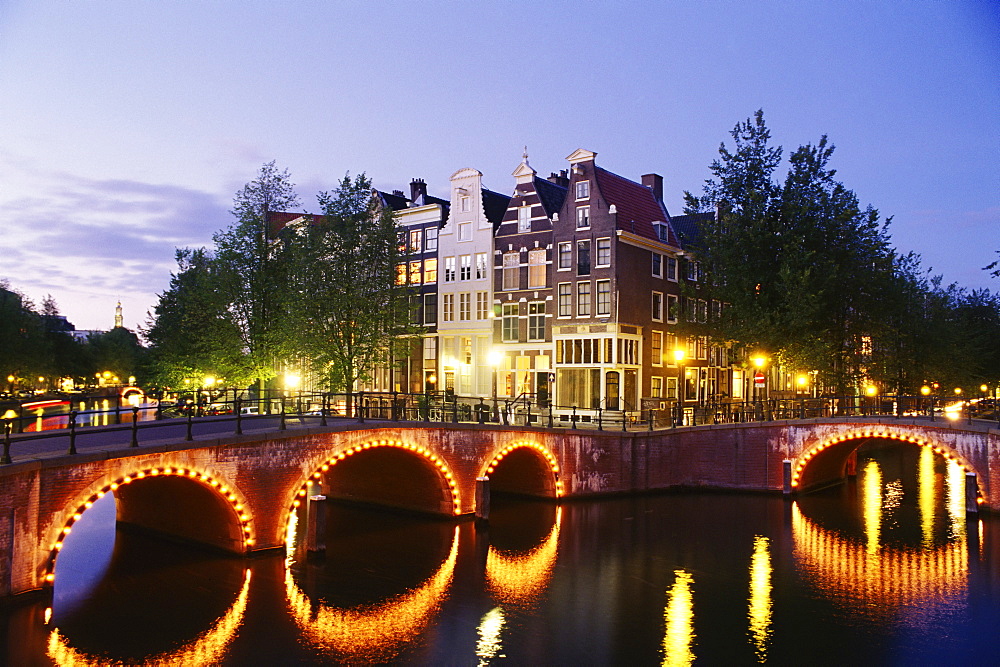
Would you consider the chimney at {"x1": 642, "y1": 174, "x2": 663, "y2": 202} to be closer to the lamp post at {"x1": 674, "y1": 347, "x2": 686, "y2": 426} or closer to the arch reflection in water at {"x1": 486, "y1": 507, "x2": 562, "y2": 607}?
the lamp post at {"x1": 674, "y1": 347, "x2": 686, "y2": 426}

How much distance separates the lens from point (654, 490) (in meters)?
33.6

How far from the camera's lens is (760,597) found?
19.5m

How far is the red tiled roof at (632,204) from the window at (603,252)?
110 centimetres

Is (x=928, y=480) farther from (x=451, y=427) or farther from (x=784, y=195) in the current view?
(x=451, y=427)

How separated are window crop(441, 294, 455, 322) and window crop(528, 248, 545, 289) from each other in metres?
5.71

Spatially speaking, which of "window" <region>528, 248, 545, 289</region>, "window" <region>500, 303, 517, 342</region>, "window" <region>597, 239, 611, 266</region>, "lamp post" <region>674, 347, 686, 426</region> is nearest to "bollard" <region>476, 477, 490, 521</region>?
"window" <region>597, 239, 611, 266</region>

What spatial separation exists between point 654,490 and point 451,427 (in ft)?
36.7

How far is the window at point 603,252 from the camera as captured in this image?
41375mm

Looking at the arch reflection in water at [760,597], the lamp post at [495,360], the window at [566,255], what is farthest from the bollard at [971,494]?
the lamp post at [495,360]

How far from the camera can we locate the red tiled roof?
→ 42.3m

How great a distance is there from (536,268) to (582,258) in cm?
312

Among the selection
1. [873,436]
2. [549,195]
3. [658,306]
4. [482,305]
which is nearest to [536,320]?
[482,305]

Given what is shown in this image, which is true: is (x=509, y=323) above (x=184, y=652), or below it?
above

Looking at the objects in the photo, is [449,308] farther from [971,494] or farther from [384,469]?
[971,494]
